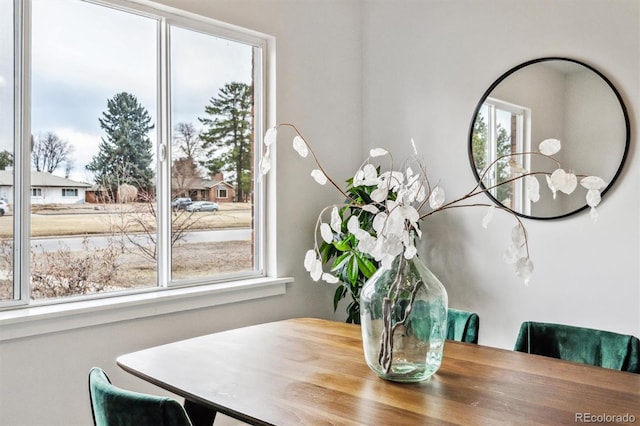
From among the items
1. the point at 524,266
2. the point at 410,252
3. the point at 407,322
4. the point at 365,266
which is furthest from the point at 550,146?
the point at 365,266

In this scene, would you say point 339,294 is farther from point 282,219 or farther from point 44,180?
point 44,180

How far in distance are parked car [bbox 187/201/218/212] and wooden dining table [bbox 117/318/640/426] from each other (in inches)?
44.5

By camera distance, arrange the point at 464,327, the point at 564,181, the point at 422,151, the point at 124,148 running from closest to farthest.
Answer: the point at 564,181
the point at 464,327
the point at 124,148
the point at 422,151

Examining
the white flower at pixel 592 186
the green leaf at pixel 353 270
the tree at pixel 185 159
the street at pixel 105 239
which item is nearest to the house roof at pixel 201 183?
the tree at pixel 185 159

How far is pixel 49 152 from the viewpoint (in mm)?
2361

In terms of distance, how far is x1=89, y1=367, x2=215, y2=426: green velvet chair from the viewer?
1.13 m

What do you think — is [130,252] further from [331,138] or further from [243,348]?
[331,138]

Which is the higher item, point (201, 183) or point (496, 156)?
point (496, 156)

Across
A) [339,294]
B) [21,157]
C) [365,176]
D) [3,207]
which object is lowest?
[339,294]

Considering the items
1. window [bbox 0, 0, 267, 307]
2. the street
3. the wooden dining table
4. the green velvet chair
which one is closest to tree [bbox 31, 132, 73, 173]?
window [bbox 0, 0, 267, 307]

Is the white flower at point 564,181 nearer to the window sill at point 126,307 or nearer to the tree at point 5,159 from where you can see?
the window sill at point 126,307

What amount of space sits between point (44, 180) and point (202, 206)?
0.83 m

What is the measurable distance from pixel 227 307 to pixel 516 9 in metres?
2.29

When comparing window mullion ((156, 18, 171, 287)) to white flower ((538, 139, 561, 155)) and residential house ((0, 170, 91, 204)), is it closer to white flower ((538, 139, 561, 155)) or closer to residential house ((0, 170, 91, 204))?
residential house ((0, 170, 91, 204))
